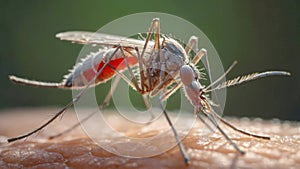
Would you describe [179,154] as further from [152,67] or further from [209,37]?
[209,37]

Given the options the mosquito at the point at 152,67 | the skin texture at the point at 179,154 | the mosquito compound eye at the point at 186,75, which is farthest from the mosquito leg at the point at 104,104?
the mosquito compound eye at the point at 186,75

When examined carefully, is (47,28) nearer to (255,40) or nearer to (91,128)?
(255,40)

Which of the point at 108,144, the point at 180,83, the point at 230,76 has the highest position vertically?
the point at 180,83

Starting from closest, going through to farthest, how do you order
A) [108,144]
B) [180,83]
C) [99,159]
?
[99,159], [108,144], [180,83]

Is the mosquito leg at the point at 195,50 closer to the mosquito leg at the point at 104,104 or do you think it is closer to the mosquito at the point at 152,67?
the mosquito at the point at 152,67

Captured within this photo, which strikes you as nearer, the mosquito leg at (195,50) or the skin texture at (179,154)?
the skin texture at (179,154)

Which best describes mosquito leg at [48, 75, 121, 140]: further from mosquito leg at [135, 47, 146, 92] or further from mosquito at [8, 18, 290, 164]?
mosquito leg at [135, 47, 146, 92]

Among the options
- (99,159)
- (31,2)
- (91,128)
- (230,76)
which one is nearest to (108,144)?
(99,159)
